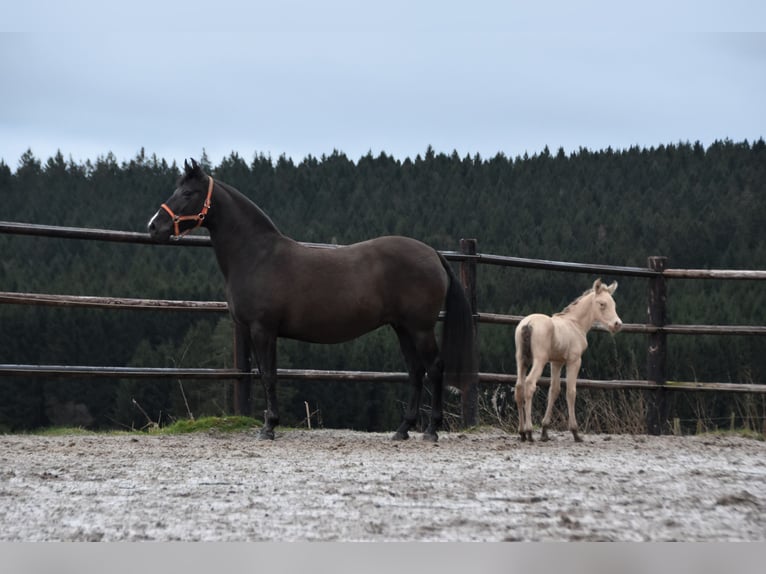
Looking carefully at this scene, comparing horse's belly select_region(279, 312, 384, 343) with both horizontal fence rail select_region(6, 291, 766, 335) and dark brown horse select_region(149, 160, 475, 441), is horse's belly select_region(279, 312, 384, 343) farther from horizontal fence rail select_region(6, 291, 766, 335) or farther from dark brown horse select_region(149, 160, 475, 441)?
horizontal fence rail select_region(6, 291, 766, 335)

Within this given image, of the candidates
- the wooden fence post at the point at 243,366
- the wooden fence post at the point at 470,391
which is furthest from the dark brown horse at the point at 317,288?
the wooden fence post at the point at 470,391

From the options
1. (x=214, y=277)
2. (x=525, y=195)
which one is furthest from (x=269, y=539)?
(x=525, y=195)

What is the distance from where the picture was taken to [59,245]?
64500 millimetres

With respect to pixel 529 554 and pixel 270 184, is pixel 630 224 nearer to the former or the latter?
pixel 270 184

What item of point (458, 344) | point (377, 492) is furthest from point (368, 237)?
point (377, 492)

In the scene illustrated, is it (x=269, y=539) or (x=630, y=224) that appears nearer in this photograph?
(x=269, y=539)

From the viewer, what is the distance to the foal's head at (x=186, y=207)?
5938 mm

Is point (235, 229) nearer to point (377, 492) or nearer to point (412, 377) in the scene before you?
point (412, 377)

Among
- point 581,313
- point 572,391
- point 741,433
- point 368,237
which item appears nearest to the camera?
point 572,391

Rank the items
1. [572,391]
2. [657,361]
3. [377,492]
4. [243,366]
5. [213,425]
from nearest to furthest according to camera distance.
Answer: [377,492] < [572,391] < [213,425] < [243,366] < [657,361]

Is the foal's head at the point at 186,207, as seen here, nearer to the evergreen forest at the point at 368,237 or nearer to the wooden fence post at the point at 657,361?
the wooden fence post at the point at 657,361

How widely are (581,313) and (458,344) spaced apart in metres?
0.84

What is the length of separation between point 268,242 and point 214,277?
50497 millimetres

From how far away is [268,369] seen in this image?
5.99 metres
